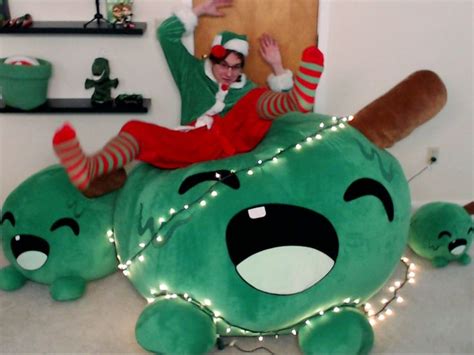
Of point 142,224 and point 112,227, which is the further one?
point 112,227

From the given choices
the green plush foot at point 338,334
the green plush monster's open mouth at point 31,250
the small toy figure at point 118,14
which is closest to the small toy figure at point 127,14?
the small toy figure at point 118,14

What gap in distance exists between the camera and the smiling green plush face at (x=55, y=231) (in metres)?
2.00

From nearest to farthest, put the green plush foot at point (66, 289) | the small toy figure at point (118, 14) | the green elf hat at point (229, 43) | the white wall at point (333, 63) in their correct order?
the green plush foot at point (66, 289)
the green elf hat at point (229, 43)
the small toy figure at point (118, 14)
the white wall at point (333, 63)

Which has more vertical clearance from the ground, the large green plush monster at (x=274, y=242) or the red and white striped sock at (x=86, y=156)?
the red and white striped sock at (x=86, y=156)

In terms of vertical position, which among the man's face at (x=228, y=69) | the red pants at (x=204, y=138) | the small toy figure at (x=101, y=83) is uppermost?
the man's face at (x=228, y=69)

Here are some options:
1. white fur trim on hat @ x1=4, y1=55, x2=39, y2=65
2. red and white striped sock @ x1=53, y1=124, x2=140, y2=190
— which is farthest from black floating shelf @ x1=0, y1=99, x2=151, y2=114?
red and white striped sock @ x1=53, y1=124, x2=140, y2=190

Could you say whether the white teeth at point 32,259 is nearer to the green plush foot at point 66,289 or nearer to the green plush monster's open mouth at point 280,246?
the green plush foot at point 66,289

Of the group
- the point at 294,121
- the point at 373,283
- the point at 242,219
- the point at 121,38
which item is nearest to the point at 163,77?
the point at 121,38

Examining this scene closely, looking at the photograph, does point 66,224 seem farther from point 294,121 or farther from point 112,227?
point 294,121

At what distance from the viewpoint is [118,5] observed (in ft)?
7.38

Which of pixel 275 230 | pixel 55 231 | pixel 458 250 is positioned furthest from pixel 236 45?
pixel 458 250

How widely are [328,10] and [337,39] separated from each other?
0.13m

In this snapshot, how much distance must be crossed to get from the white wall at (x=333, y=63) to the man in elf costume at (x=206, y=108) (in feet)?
0.66

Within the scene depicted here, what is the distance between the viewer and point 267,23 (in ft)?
7.72
